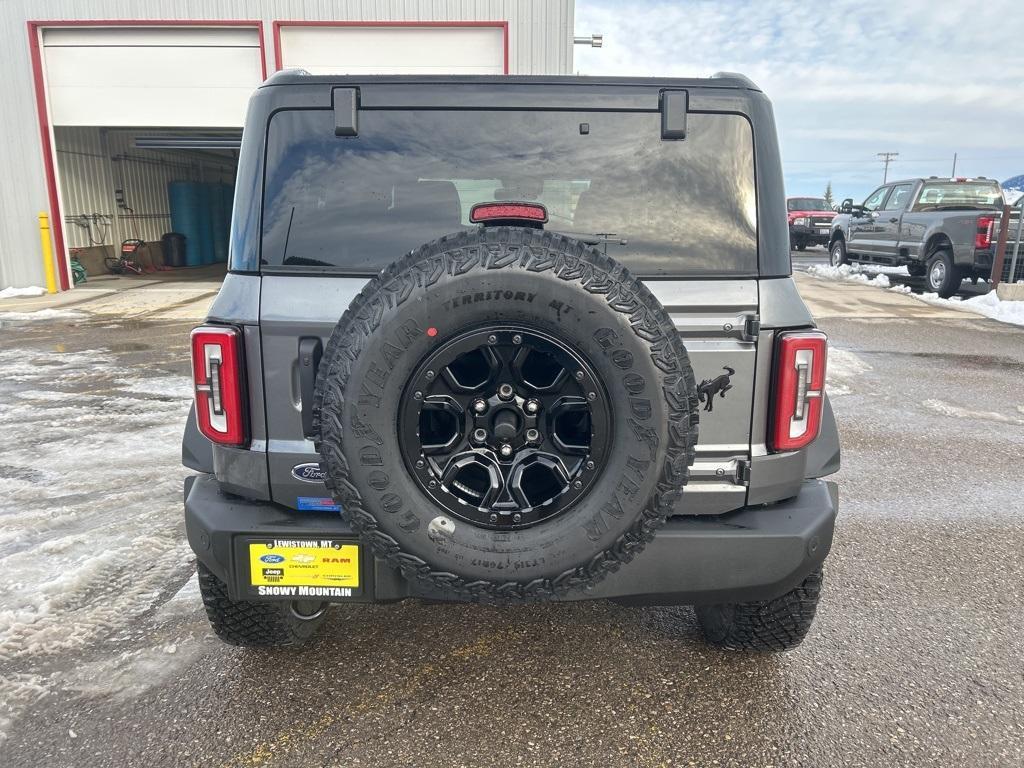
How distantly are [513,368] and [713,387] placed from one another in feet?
2.03

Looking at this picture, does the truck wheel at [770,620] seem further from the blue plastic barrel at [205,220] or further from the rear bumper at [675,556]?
the blue plastic barrel at [205,220]

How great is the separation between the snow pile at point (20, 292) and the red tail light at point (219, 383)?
14.2 metres

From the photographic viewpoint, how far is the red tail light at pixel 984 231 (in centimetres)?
1216

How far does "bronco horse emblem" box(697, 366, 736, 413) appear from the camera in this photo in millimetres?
2125

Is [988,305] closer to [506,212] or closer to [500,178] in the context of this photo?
[500,178]

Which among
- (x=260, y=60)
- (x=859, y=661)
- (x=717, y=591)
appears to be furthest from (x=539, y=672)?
(x=260, y=60)

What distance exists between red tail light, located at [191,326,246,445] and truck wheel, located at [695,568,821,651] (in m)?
1.71

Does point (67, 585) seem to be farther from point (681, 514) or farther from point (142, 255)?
point (142, 255)

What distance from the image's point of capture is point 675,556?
211 centimetres

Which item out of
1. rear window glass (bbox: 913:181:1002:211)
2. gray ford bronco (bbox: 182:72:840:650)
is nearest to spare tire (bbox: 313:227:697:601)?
gray ford bronco (bbox: 182:72:840:650)

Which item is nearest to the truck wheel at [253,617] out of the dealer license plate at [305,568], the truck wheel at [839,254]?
the dealer license plate at [305,568]

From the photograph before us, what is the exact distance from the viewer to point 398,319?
1833 millimetres

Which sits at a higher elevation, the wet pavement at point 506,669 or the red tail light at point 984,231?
the red tail light at point 984,231

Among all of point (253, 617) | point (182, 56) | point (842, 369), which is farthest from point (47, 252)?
point (253, 617)
